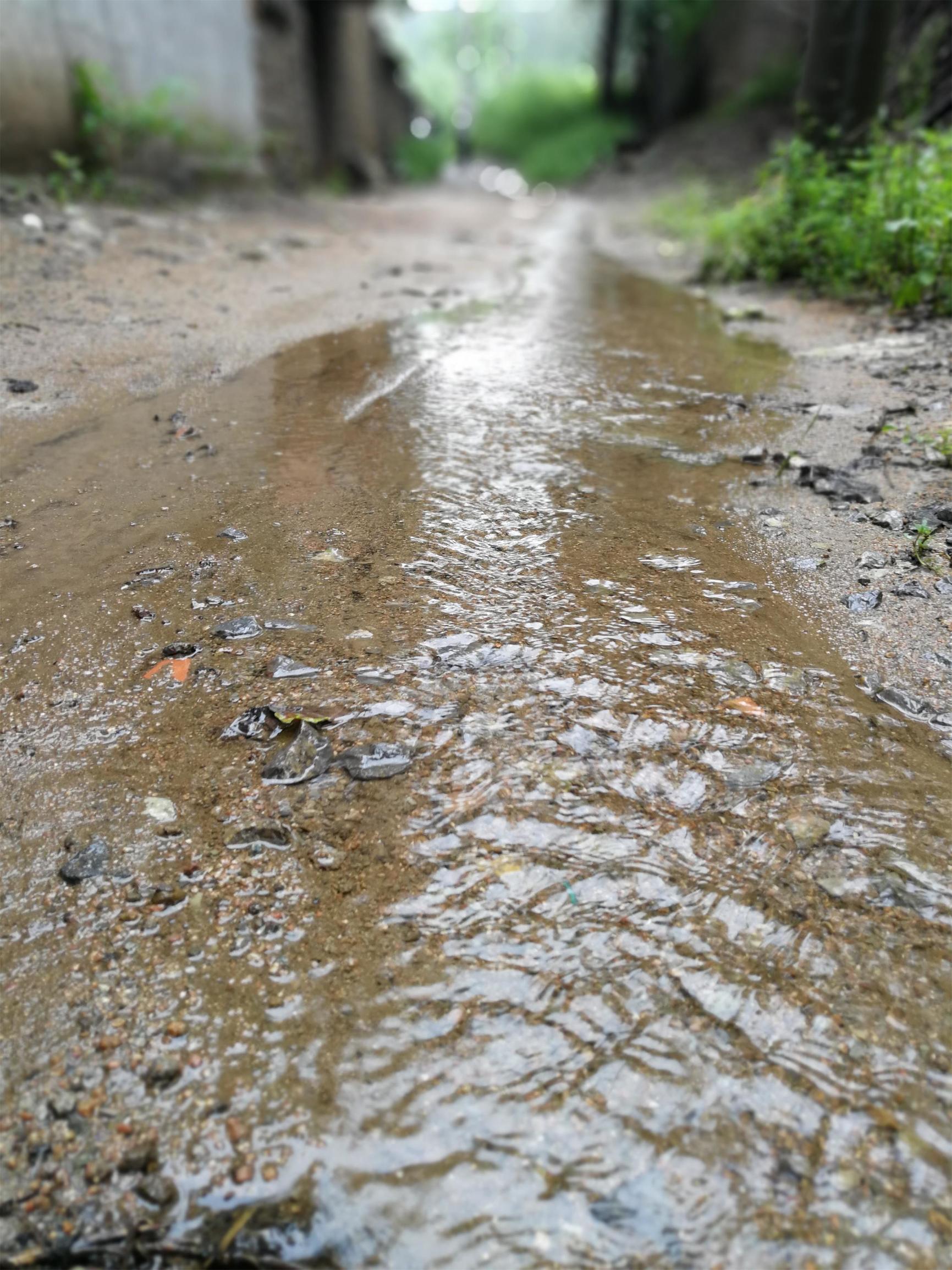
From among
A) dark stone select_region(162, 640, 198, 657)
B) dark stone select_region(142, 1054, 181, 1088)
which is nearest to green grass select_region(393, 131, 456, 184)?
dark stone select_region(162, 640, 198, 657)

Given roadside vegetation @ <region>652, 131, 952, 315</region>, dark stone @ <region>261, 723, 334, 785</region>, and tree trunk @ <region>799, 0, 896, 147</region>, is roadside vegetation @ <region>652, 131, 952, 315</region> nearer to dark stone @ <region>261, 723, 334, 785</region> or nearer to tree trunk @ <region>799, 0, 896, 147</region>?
tree trunk @ <region>799, 0, 896, 147</region>

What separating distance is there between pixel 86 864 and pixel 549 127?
29.1 m

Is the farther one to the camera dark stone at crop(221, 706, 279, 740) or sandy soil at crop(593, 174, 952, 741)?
sandy soil at crop(593, 174, 952, 741)

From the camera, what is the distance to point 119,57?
6719 mm

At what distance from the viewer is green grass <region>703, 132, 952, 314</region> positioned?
439 cm

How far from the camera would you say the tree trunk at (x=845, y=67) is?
5.58 meters

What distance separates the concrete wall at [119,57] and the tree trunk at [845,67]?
515cm

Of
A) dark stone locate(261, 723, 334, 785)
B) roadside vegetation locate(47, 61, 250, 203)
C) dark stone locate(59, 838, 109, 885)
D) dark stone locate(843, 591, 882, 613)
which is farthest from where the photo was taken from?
roadside vegetation locate(47, 61, 250, 203)

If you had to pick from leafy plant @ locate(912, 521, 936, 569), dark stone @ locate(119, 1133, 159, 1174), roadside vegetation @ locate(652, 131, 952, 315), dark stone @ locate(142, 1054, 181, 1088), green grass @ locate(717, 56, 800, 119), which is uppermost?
green grass @ locate(717, 56, 800, 119)

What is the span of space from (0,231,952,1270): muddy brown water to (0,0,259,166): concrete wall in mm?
4709

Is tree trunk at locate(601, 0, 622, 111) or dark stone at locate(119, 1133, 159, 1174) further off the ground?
tree trunk at locate(601, 0, 622, 111)

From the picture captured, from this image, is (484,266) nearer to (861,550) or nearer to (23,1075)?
(861,550)

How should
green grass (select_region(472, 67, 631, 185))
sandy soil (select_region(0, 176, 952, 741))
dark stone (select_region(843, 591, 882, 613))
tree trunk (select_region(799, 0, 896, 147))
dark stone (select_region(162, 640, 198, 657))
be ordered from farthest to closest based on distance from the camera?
green grass (select_region(472, 67, 631, 185)) < tree trunk (select_region(799, 0, 896, 147)) < sandy soil (select_region(0, 176, 952, 741)) < dark stone (select_region(843, 591, 882, 613)) < dark stone (select_region(162, 640, 198, 657))

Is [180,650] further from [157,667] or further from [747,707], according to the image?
[747,707]
